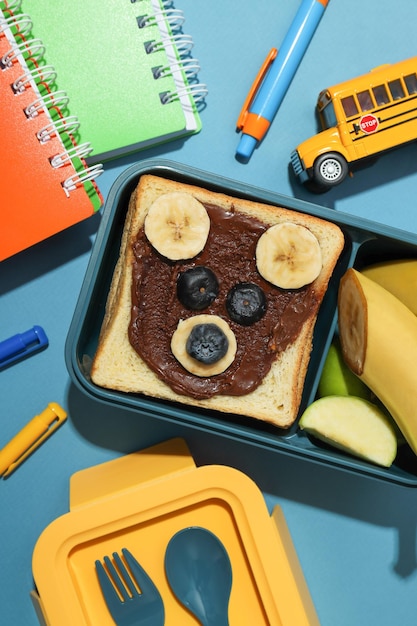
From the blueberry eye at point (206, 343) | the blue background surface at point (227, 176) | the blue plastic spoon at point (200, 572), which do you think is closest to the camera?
the blueberry eye at point (206, 343)

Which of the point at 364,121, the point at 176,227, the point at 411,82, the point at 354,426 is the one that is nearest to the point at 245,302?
the point at 176,227

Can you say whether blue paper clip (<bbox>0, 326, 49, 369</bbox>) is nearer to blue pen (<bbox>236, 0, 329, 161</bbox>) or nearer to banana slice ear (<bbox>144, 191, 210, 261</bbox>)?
banana slice ear (<bbox>144, 191, 210, 261</bbox>)

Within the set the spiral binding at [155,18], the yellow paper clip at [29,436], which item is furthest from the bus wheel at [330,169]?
the yellow paper clip at [29,436]

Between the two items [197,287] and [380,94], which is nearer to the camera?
[197,287]

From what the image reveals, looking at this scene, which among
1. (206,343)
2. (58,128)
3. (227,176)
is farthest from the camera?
(227,176)

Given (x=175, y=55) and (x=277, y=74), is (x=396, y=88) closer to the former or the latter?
(x=277, y=74)

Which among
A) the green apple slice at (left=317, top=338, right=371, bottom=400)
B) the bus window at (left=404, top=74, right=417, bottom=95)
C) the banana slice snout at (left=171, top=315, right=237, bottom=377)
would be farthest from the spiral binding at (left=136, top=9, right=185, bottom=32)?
the green apple slice at (left=317, top=338, right=371, bottom=400)

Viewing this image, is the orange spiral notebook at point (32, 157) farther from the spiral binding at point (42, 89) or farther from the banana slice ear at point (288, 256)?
the banana slice ear at point (288, 256)
